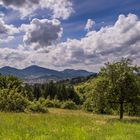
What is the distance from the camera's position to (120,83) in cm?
4050

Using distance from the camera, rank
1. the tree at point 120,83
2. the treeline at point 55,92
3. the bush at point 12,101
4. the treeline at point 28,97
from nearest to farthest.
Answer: the tree at point 120,83 < the bush at point 12,101 < the treeline at point 28,97 < the treeline at point 55,92

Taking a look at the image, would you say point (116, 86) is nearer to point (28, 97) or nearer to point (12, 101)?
point (12, 101)

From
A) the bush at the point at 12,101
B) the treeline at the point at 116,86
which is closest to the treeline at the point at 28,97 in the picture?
the bush at the point at 12,101

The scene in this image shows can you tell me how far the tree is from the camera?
40625 millimetres

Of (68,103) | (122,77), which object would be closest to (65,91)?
(68,103)

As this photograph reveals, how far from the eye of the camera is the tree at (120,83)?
133 ft

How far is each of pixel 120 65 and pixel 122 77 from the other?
2215 mm

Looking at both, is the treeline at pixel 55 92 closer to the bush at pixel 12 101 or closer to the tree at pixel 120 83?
the bush at pixel 12 101

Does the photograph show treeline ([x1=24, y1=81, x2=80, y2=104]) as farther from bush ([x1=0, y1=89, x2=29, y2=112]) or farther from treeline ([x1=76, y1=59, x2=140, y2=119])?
treeline ([x1=76, y1=59, x2=140, y2=119])

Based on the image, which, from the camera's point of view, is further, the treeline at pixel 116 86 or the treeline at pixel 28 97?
the treeline at pixel 28 97

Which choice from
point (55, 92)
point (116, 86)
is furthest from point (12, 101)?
point (55, 92)

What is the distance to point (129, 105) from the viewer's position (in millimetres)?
43344

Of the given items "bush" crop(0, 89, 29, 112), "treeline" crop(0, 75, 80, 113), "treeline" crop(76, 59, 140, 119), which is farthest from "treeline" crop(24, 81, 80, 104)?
"treeline" crop(76, 59, 140, 119)

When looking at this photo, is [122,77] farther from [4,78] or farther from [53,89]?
[53,89]
